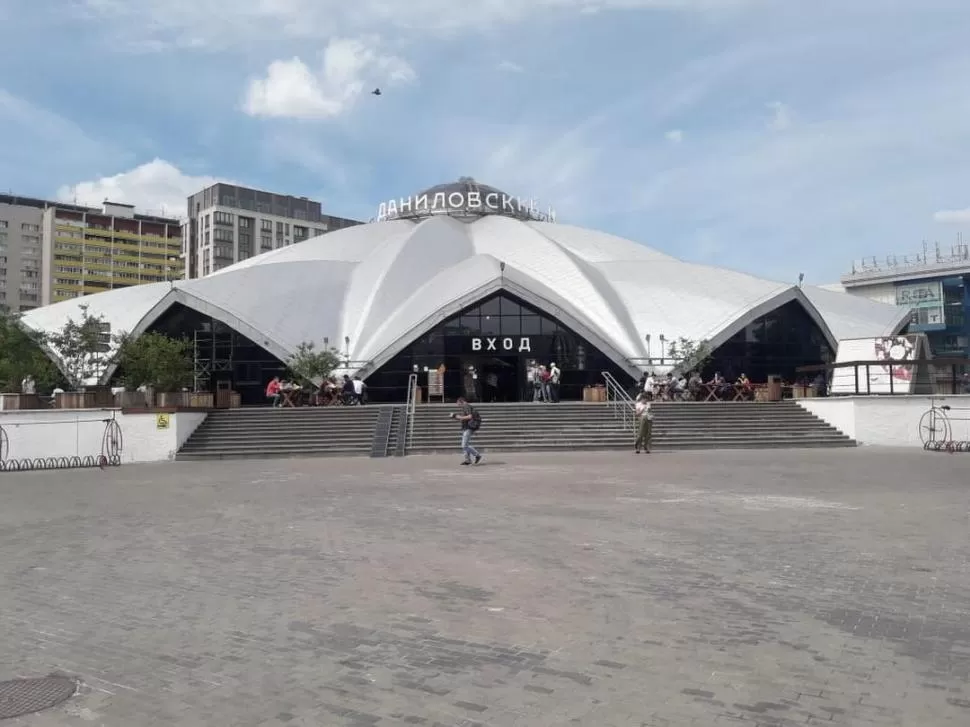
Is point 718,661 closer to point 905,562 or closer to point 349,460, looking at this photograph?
point 905,562

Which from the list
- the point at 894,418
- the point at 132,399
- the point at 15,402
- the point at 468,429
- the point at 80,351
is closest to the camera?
the point at 468,429

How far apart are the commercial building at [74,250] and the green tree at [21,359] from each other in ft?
241

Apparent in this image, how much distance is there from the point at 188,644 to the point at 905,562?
19.9 ft

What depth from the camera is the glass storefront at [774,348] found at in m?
37.8

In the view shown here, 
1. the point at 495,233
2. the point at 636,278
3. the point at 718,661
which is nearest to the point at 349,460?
the point at 718,661

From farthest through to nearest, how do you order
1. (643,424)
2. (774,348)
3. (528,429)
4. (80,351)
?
(774,348) → (80,351) → (528,429) → (643,424)

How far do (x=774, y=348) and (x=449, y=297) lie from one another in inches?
620

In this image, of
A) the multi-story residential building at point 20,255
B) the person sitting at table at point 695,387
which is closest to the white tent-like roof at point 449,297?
the person sitting at table at point 695,387

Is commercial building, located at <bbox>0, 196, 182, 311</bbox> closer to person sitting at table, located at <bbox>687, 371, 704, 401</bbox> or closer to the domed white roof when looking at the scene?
the domed white roof

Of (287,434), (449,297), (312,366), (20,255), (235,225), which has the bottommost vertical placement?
(287,434)

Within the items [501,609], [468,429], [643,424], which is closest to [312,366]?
[468,429]

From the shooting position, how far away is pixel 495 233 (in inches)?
1890

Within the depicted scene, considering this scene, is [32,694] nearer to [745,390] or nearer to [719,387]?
[745,390]

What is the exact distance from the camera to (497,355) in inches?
1443
